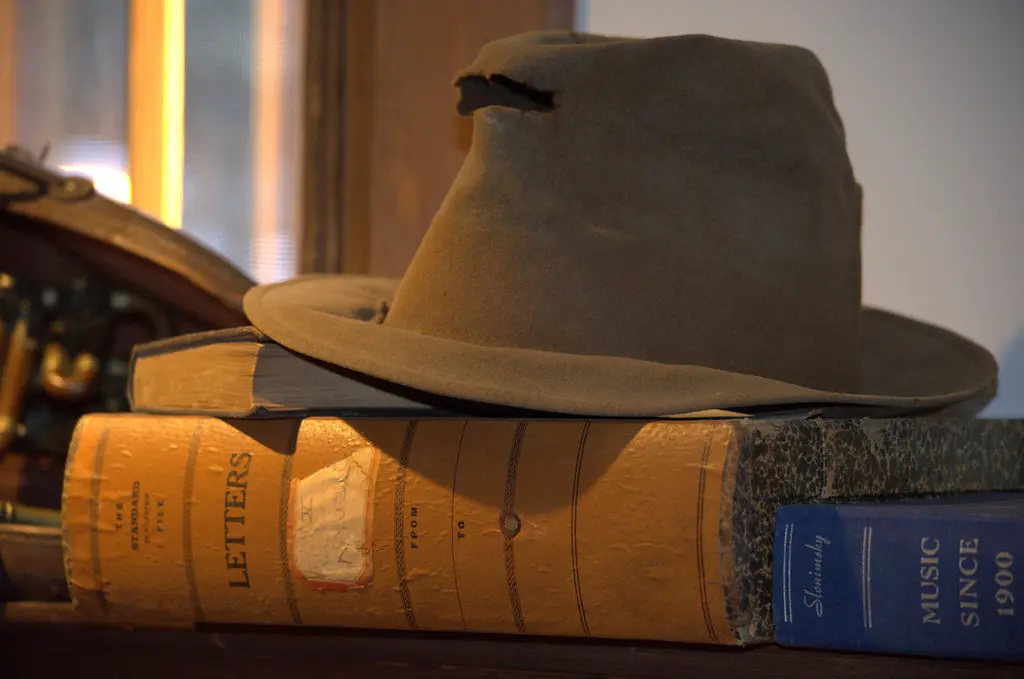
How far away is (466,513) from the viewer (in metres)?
0.47

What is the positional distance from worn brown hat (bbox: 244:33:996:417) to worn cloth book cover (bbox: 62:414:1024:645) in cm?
4

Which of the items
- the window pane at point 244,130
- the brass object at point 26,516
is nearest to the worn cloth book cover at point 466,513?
the brass object at point 26,516

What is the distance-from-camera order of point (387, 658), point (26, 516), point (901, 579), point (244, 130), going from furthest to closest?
point (244, 130) → point (26, 516) → point (387, 658) → point (901, 579)

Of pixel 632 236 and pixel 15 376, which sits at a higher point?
pixel 632 236

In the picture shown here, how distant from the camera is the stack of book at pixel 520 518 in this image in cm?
42

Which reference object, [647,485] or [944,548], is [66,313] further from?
[944,548]

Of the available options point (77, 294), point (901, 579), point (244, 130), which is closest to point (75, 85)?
point (244, 130)

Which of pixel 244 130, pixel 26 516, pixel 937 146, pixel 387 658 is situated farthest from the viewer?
pixel 244 130

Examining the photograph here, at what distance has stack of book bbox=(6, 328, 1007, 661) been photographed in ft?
1.38

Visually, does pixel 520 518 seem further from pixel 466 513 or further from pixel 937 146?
pixel 937 146

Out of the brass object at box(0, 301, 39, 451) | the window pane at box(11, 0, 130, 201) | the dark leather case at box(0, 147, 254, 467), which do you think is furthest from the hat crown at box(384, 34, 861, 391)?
the window pane at box(11, 0, 130, 201)

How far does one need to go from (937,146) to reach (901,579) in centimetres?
47

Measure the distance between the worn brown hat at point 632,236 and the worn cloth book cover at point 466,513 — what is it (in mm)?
39

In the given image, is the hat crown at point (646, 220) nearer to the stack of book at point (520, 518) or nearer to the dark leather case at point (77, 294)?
the stack of book at point (520, 518)
